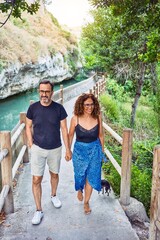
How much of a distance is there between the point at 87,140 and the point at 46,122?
0.57 meters

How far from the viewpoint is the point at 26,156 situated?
6.11 m

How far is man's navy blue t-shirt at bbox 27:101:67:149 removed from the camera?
349 cm

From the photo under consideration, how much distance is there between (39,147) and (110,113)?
10.0m

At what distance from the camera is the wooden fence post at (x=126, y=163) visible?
404cm

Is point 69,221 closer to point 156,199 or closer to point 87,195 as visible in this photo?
point 87,195

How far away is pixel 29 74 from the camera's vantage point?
1741cm

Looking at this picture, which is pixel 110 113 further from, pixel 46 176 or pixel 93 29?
pixel 46 176

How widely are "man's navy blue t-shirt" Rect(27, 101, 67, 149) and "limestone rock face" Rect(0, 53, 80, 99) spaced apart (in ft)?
36.2

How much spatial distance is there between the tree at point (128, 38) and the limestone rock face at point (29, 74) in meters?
4.06

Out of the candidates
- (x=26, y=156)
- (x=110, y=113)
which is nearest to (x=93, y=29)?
(x=110, y=113)

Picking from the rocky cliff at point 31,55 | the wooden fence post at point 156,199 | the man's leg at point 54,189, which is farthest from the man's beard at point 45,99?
the rocky cliff at point 31,55

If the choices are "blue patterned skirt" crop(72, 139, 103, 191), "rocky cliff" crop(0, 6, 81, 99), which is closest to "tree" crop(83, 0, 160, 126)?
"blue patterned skirt" crop(72, 139, 103, 191)

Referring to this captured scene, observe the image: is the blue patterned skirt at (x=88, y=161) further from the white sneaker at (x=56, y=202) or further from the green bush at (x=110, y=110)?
the green bush at (x=110, y=110)

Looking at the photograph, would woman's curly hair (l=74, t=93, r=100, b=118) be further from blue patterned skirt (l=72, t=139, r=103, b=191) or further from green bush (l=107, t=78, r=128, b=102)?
green bush (l=107, t=78, r=128, b=102)
